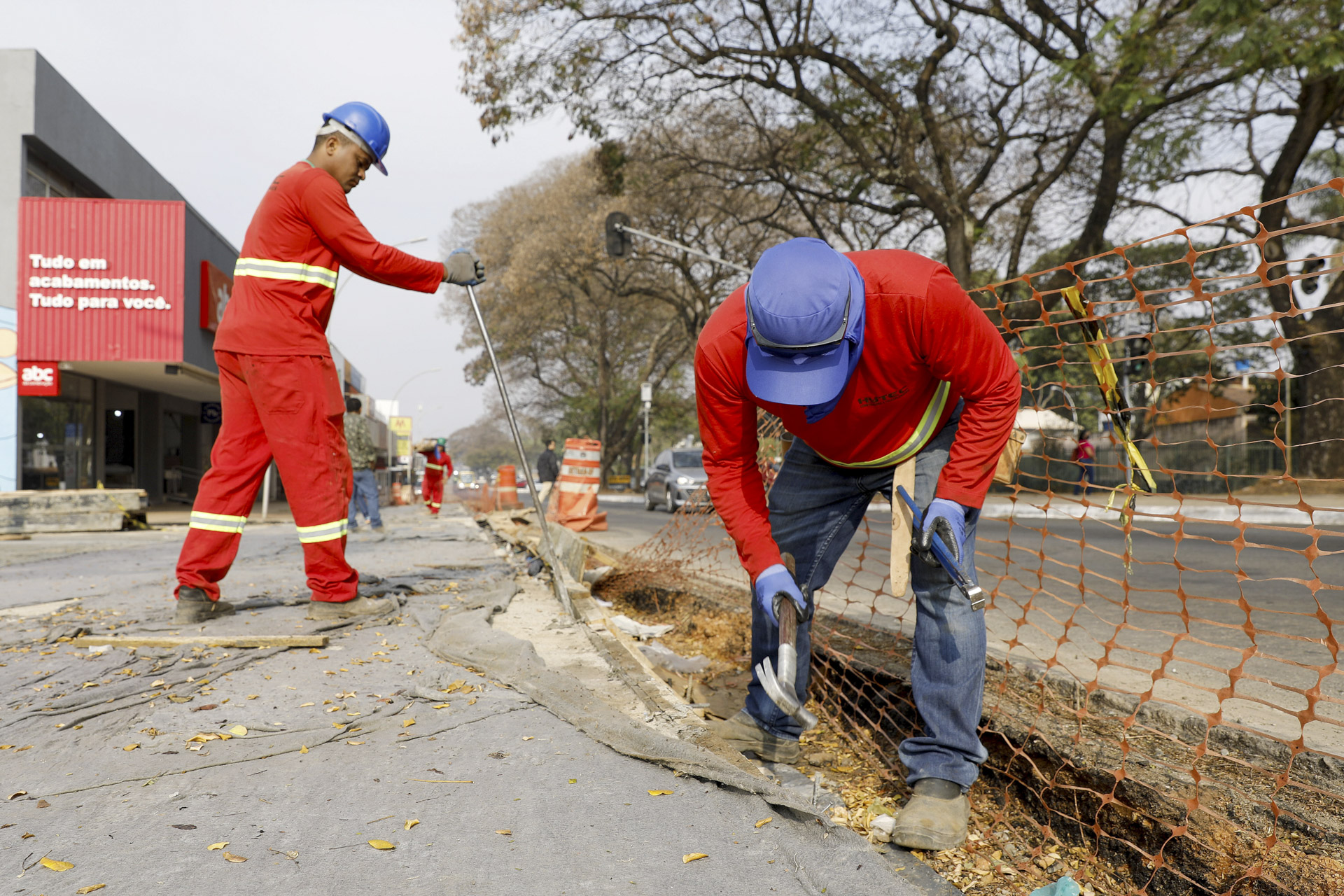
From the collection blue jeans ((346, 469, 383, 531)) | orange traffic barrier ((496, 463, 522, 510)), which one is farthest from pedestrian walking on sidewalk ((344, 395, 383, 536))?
orange traffic barrier ((496, 463, 522, 510))

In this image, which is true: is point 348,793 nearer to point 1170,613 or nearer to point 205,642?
point 205,642

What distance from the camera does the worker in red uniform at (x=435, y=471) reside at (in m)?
17.3

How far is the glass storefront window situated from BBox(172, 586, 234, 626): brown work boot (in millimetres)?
15333

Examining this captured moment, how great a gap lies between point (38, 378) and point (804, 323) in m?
17.8

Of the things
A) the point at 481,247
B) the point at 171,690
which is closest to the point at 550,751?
the point at 171,690

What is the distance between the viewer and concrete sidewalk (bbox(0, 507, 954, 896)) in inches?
62.7

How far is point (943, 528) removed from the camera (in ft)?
6.65

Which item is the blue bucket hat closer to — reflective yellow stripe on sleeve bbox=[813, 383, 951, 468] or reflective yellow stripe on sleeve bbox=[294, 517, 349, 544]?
reflective yellow stripe on sleeve bbox=[813, 383, 951, 468]

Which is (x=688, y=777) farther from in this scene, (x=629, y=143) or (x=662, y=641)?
(x=629, y=143)

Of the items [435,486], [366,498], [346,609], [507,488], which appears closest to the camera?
[346,609]

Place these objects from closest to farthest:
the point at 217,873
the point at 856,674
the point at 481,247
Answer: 1. the point at 217,873
2. the point at 856,674
3. the point at 481,247

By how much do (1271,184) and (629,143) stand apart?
11.2 meters

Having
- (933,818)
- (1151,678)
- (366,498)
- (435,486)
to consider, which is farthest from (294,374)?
(435,486)

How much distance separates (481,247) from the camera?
30578 mm
